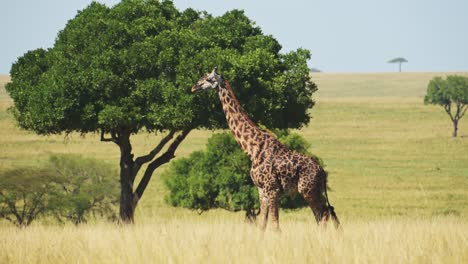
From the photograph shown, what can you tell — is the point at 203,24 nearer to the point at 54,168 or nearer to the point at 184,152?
the point at 54,168

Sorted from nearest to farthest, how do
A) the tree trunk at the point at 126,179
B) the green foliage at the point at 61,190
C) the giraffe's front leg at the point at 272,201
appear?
the giraffe's front leg at the point at 272,201 < the tree trunk at the point at 126,179 < the green foliage at the point at 61,190

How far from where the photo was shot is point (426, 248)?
454 inches

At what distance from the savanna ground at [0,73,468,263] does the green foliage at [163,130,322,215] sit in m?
1.30

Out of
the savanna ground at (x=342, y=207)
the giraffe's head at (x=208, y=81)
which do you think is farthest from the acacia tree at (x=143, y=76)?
the giraffe's head at (x=208, y=81)

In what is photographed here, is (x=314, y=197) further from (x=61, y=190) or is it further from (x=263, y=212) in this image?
(x=61, y=190)

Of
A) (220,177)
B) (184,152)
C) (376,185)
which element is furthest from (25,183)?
(184,152)

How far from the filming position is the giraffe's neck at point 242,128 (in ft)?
61.7

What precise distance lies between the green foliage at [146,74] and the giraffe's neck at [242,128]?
263 inches

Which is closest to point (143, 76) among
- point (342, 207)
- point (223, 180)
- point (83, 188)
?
point (223, 180)

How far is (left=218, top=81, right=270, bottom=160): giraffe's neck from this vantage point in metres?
18.8

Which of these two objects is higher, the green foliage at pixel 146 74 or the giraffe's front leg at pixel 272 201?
the green foliage at pixel 146 74

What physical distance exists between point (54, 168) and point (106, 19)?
15309 millimetres

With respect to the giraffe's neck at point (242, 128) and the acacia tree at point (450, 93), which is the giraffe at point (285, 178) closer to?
the giraffe's neck at point (242, 128)

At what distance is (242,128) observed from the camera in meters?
19.4
